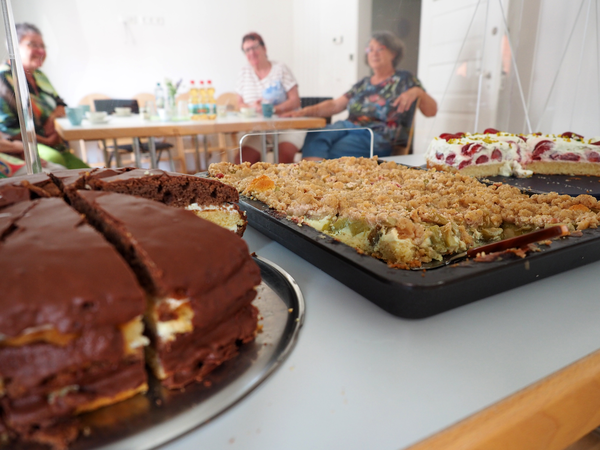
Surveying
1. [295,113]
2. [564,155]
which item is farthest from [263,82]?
[564,155]

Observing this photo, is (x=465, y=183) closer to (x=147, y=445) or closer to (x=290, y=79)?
(x=147, y=445)

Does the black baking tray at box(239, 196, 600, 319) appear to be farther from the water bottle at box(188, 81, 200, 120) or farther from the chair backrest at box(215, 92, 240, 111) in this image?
the chair backrest at box(215, 92, 240, 111)

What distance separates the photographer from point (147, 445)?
1.39ft

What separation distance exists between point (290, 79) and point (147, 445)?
119 inches

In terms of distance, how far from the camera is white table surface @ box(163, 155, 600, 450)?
0.47 meters

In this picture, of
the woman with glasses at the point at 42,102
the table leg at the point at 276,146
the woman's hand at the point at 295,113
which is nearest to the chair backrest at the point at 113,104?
the woman with glasses at the point at 42,102

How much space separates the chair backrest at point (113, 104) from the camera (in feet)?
11.1

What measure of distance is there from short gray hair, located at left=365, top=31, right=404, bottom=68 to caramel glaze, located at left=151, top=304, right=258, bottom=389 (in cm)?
292

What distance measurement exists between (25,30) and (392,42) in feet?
8.32

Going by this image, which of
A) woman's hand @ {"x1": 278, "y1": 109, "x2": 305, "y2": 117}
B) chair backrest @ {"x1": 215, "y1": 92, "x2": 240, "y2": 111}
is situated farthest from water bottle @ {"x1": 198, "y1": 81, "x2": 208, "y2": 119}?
woman's hand @ {"x1": 278, "y1": 109, "x2": 305, "y2": 117}

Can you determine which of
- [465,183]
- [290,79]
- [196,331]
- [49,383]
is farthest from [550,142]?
[49,383]

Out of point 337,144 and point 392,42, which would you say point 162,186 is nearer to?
point 337,144

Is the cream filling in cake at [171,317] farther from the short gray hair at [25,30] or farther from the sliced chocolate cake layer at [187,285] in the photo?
the short gray hair at [25,30]

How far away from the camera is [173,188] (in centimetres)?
89
